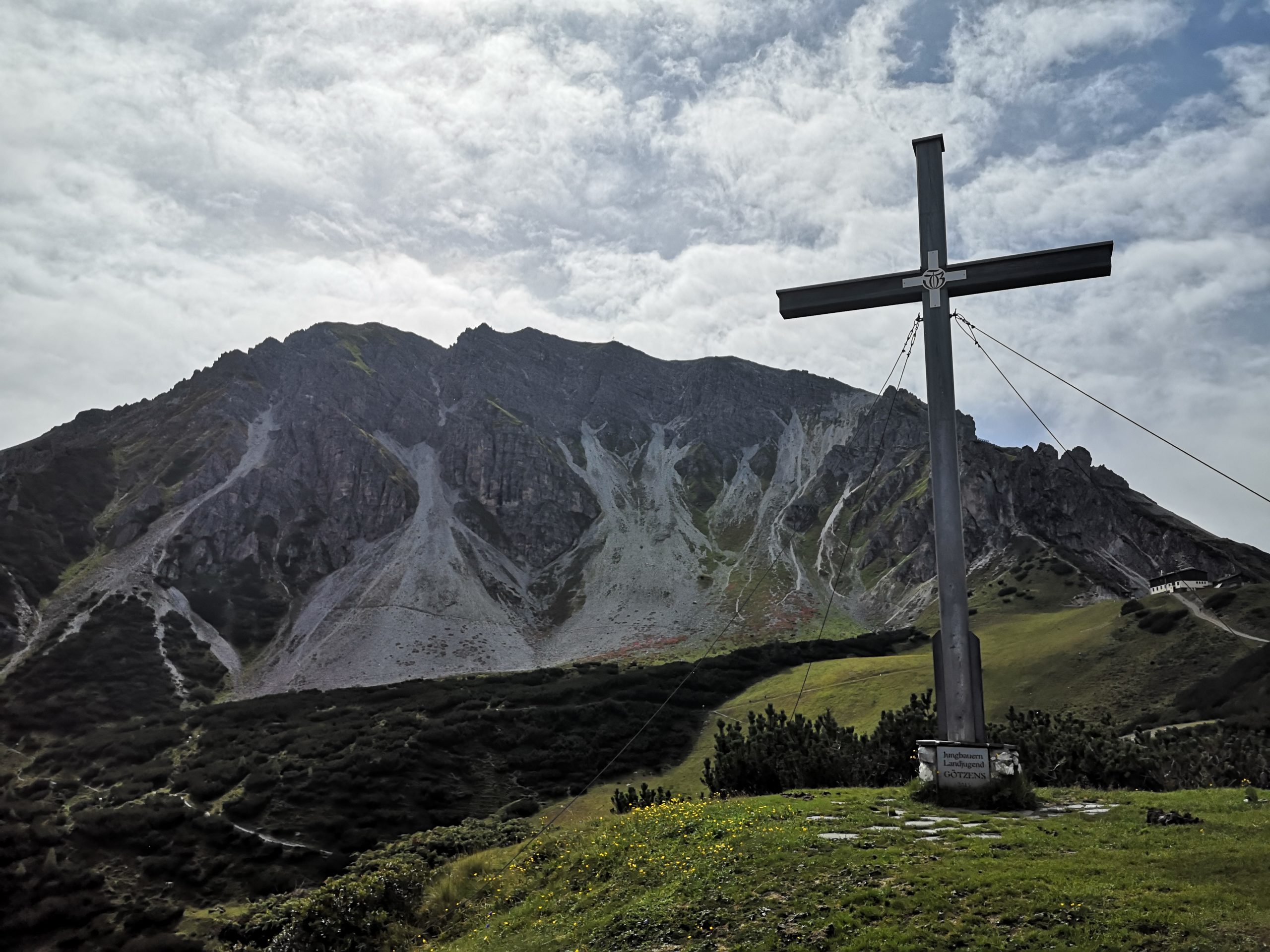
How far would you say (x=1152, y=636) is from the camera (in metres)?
51.3

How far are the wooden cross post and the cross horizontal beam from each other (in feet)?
0.04

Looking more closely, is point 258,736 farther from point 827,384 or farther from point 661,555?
point 827,384

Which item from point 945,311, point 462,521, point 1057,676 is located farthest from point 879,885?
point 462,521

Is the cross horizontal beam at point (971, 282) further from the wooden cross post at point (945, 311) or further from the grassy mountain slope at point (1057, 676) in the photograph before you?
the grassy mountain slope at point (1057, 676)

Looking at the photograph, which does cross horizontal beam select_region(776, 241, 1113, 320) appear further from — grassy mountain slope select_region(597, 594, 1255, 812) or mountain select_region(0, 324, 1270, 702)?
mountain select_region(0, 324, 1270, 702)

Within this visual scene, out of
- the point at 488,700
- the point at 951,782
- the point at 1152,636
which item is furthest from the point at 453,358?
the point at 951,782

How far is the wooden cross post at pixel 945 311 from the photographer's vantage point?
1398 centimetres

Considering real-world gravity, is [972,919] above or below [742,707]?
above

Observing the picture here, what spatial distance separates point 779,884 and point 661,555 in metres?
130

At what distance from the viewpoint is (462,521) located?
145 meters

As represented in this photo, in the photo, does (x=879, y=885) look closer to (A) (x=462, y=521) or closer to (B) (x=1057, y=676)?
(B) (x=1057, y=676)

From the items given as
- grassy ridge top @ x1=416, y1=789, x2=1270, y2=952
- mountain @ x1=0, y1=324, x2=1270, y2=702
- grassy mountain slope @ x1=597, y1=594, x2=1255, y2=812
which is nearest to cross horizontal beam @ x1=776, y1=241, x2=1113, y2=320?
grassy ridge top @ x1=416, y1=789, x2=1270, y2=952

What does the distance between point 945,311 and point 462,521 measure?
135 metres

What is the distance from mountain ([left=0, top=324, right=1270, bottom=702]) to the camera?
10356 cm
